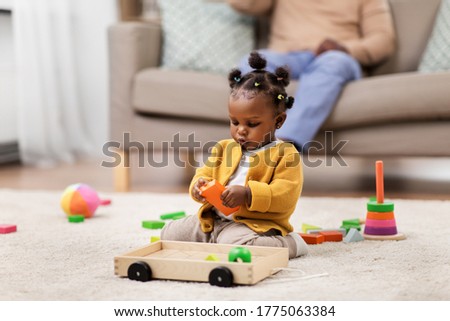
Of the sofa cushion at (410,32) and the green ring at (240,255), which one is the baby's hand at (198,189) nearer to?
the green ring at (240,255)

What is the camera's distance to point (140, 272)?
135 centimetres

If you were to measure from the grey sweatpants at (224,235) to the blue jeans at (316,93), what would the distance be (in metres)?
0.99

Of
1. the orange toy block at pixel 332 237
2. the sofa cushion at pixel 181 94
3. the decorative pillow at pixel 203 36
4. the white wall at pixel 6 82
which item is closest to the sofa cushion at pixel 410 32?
the decorative pillow at pixel 203 36

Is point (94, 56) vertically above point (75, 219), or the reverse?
point (94, 56)

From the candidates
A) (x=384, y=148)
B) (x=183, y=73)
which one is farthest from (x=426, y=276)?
(x=183, y=73)

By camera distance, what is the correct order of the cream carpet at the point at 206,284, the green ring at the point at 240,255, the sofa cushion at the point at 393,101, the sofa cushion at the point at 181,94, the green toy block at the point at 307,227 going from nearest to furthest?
the cream carpet at the point at 206,284 → the green ring at the point at 240,255 → the green toy block at the point at 307,227 → the sofa cushion at the point at 393,101 → the sofa cushion at the point at 181,94

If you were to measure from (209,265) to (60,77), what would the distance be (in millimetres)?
2922

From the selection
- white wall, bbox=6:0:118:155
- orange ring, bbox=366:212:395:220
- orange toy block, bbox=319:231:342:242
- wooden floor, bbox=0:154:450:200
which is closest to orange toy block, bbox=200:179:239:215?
orange toy block, bbox=319:231:342:242

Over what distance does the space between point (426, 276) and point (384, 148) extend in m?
1.31

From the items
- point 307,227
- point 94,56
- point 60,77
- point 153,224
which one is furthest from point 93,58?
point 307,227

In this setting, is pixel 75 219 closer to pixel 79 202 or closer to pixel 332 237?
pixel 79 202

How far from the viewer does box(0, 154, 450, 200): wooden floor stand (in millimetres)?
2936

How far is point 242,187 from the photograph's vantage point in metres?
1.50

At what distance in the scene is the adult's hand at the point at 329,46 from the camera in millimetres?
2879
